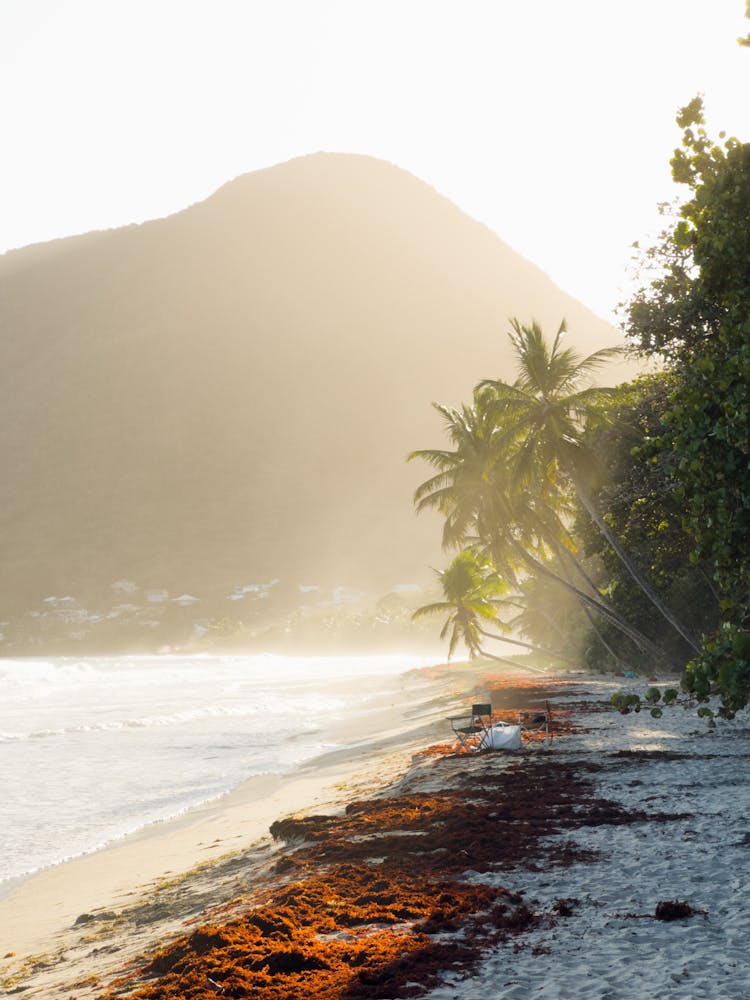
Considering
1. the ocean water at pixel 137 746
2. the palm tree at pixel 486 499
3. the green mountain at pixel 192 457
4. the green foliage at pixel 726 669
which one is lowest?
the ocean water at pixel 137 746

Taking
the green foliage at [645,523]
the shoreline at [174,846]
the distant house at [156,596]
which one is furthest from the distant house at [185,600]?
the shoreline at [174,846]

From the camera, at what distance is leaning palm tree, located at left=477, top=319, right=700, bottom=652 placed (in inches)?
965

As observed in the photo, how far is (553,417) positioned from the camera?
993 inches

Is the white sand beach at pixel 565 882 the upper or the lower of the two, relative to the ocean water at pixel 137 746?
upper

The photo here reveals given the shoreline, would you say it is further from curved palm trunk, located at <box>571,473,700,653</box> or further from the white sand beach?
curved palm trunk, located at <box>571,473,700,653</box>

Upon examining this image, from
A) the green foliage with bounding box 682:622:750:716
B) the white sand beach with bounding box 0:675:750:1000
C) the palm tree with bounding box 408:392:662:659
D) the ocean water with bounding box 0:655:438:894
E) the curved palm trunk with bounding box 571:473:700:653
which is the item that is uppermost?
the palm tree with bounding box 408:392:662:659

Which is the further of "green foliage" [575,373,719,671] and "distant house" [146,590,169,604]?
"distant house" [146,590,169,604]

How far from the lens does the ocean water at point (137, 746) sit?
15.4m

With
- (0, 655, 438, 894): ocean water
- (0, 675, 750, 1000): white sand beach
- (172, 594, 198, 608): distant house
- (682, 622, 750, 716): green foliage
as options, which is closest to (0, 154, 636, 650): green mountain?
(172, 594, 198, 608): distant house

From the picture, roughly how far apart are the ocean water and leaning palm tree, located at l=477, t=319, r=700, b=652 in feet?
31.7

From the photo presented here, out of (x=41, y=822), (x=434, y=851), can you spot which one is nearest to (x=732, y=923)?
(x=434, y=851)

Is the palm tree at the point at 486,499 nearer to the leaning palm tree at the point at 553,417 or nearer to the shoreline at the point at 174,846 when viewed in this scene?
the leaning palm tree at the point at 553,417

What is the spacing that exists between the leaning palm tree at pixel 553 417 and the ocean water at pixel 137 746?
31.7 ft

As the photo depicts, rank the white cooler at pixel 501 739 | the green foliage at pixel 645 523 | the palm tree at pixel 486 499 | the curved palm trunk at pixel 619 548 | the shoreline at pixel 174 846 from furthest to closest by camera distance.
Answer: the palm tree at pixel 486 499, the curved palm trunk at pixel 619 548, the green foliage at pixel 645 523, the white cooler at pixel 501 739, the shoreline at pixel 174 846
